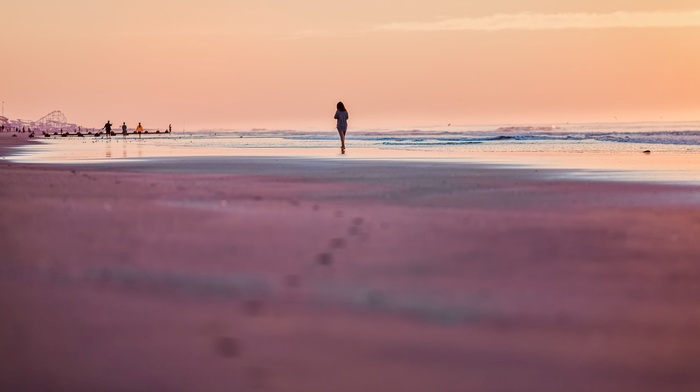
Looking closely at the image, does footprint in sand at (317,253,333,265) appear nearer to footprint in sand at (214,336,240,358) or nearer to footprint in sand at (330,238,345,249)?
footprint in sand at (330,238,345,249)

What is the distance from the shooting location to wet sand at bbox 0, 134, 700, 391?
11.1 feet

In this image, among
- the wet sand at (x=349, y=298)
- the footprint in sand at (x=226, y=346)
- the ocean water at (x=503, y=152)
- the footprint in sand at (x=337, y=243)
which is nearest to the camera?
the wet sand at (x=349, y=298)

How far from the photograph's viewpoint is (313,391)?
316 centimetres

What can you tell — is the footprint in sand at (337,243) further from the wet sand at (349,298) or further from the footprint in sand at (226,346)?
the footprint in sand at (226,346)

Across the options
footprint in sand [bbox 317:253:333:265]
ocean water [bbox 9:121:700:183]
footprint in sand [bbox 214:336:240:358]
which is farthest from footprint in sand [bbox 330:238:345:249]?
ocean water [bbox 9:121:700:183]

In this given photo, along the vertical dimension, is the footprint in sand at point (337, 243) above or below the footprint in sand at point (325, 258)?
above

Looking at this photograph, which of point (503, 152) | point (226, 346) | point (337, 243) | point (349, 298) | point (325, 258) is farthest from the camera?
point (503, 152)

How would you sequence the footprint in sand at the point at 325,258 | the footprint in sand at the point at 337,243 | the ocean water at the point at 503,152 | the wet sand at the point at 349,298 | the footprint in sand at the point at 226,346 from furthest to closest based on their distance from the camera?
the ocean water at the point at 503,152 → the footprint in sand at the point at 337,243 → the footprint in sand at the point at 325,258 → the footprint in sand at the point at 226,346 → the wet sand at the point at 349,298

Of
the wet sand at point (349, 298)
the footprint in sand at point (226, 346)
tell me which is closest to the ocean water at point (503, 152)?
the wet sand at point (349, 298)

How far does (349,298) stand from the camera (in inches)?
186

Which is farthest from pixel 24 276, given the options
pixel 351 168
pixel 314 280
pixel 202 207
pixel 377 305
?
pixel 351 168

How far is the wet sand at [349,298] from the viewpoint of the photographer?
3.39 meters

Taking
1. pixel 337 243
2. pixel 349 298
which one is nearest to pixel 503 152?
pixel 337 243

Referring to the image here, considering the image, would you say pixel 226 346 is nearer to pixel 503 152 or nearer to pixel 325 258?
pixel 325 258
